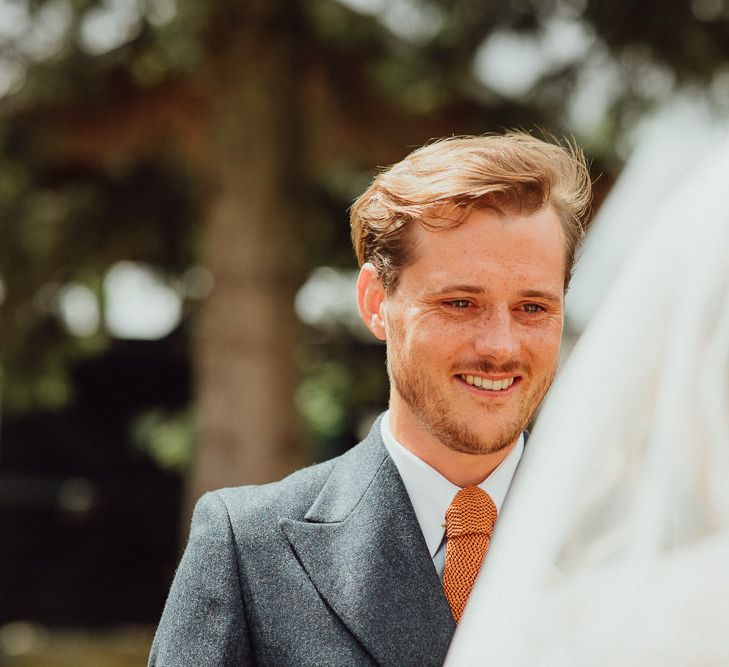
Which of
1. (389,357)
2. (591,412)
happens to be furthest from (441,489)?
(591,412)

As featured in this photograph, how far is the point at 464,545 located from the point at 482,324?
0.34 meters

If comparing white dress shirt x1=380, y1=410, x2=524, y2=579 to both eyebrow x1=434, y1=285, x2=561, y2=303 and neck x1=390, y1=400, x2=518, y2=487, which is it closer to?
neck x1=390, y1=400, x2=518, y2=487

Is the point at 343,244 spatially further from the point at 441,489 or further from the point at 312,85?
the point at 441,489

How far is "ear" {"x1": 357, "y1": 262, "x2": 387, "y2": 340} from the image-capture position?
5.94 ft

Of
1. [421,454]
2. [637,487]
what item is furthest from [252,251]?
[637,487]

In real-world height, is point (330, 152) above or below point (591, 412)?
below

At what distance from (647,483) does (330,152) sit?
681 centimetres

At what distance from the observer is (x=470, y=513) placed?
170 centimetres

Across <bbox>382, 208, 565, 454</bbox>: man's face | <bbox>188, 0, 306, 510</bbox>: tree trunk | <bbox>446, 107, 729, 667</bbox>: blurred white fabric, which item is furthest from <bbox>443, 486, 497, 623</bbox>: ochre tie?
<bbox>188, 0, 306, 510</bbox>: tree trunk

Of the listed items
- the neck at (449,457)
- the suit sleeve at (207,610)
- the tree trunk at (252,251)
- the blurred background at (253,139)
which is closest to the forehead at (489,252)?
the neck at (449,457)

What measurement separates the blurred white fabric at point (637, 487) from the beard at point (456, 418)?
21.0 inches

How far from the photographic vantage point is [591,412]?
1.09 metres

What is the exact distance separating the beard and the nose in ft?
0.05

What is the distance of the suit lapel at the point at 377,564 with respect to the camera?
1.65 metres
